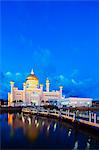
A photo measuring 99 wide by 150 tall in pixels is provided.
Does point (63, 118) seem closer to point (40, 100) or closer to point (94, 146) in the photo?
point (94, 146)

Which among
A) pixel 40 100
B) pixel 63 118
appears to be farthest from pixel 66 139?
pixel 40 100

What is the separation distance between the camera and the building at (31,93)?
79688 millimetres

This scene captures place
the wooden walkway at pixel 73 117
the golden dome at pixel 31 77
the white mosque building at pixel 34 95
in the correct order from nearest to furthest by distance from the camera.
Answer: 1. the wooden walkway at pixel 73 117
2. the white mosque building at pixel 34 95
3. the golden dome at pixel 31 77

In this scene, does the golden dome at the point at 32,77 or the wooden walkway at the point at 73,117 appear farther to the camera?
the golden dome at the point at 32,77

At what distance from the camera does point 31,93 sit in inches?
3209

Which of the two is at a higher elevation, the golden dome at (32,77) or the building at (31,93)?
the golden dome at (32,77)

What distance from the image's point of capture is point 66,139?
50.5 ft

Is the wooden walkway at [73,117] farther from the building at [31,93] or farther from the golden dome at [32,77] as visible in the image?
the golden dome at [32,77]

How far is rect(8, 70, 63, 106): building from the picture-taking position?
7969 centimetres

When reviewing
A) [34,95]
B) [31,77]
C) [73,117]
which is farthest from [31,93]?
[73,117]

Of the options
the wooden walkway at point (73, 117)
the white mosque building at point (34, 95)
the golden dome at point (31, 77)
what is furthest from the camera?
the golden dome at point (31, 77)

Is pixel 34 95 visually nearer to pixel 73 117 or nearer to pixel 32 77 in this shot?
pixel 32 77

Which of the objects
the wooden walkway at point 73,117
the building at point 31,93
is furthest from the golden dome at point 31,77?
the wooden walkway at point 73,117

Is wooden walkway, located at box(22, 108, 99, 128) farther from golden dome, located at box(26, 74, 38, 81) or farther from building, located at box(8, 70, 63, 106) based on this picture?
golden dome, located at box(26, 74, 38, 81)
